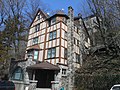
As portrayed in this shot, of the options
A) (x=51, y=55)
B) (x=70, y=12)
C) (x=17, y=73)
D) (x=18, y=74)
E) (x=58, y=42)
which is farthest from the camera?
(x=70, y=12)

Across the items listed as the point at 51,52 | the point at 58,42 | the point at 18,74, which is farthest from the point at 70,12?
the point at 18,74

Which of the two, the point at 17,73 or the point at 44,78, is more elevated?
the point at 17,73

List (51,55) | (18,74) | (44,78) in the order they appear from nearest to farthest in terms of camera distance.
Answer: (18,74), (44,78), (51,55)

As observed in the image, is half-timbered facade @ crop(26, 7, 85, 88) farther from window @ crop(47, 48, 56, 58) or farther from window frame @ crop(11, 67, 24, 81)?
window frame @ crop(11, 67, 24, 81)

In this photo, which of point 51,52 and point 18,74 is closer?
point 18,74

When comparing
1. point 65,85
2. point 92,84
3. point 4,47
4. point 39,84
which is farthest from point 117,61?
point 4,47

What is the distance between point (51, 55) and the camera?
21844mm

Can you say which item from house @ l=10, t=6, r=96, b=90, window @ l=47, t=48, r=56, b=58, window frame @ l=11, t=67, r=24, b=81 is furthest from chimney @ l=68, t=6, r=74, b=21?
window frame @ l=11, t=67, r=24, b=81

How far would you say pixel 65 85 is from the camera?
59.7ft

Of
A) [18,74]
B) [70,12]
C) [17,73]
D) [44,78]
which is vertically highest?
[70,12]

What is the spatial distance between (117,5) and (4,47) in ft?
44.8

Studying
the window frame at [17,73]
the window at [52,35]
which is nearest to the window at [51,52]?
the window at [52,35]

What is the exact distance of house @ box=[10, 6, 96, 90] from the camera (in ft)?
60.9

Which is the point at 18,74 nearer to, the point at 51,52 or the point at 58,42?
the point at 51,52
